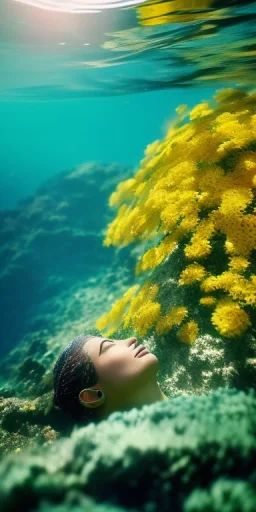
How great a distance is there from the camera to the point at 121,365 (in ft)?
7.38

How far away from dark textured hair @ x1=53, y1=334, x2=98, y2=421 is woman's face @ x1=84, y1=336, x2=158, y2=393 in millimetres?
50

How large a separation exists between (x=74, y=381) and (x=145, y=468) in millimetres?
1231

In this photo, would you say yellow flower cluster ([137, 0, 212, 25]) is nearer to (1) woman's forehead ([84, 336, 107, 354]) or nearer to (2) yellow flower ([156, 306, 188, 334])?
(2) yellow flower ([156, 306, 188, 334])

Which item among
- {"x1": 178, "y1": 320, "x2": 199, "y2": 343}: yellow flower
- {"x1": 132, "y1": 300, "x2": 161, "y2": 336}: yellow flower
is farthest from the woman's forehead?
{"x1": 178, "y1": 320, "x2": 199, "y2": 343}: yellow flower

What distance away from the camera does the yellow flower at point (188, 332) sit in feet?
8.70

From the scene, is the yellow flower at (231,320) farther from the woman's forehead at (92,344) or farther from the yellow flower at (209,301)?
the woman's forehead at (92,344)

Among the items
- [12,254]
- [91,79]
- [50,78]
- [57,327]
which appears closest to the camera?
[91,79]

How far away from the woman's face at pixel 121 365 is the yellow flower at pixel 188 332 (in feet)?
1.52

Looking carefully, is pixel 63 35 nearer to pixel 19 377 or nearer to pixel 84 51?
pixel 84 51

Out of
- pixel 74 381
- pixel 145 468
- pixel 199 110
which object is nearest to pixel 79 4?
pixel 199 110

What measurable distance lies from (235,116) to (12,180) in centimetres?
6132

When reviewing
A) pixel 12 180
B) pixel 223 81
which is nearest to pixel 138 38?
pixel 223 81

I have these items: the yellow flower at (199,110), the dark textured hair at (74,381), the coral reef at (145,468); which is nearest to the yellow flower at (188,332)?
the dark textured hair at (74,381)

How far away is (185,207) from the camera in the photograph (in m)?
2.94
